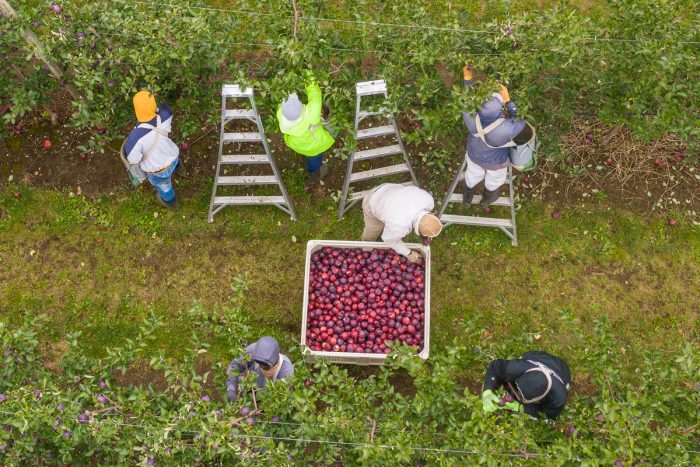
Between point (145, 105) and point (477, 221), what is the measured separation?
160 inches

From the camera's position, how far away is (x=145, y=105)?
5324 mm

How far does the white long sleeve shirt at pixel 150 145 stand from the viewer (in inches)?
220

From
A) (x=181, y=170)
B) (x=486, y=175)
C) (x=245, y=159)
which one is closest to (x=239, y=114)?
(x=245, y=159)

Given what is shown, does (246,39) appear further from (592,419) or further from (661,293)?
(661,293)

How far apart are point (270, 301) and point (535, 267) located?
134 inches

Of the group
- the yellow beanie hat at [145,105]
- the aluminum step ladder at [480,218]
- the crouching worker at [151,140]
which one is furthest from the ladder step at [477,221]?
the yellow beanie hat at [145,105]

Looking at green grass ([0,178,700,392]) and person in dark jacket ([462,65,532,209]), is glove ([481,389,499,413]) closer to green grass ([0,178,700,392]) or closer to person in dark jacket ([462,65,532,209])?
green grass ([0,178,700,392])

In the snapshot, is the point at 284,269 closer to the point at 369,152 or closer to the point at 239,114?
the point at 369,152

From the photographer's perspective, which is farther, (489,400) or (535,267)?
(535,267)

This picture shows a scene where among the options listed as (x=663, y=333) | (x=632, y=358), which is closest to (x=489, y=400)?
(x=632, y=358)

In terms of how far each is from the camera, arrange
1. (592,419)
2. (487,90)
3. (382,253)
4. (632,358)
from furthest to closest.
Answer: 1. (632,358)
2. (382,253)
3. (487,90)
4. (592,419)

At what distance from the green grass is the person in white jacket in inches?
52.4

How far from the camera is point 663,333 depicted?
6.60 m

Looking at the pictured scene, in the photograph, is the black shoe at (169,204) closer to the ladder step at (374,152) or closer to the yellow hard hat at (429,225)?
the ladder step at (374,152)
